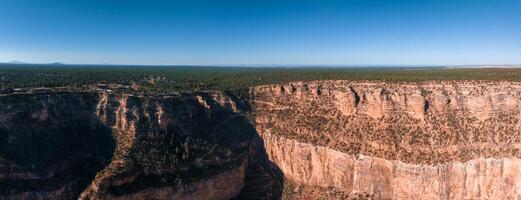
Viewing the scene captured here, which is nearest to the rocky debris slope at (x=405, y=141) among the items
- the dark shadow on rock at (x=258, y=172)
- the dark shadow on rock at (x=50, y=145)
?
the dark shadow on rock at (x=258, y=172)

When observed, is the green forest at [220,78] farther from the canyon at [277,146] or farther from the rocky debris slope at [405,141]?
the canyon at [277,146]

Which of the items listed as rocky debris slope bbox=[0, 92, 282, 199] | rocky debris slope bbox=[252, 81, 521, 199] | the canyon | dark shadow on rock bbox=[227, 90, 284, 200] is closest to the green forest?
dark shadow on rock bbox=[227, 90, 284, 200]

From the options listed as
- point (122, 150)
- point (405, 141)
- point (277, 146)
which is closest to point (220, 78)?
point (277, 146)

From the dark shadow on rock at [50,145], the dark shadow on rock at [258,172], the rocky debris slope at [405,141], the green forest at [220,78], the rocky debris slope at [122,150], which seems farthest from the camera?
the green forest at [220,78]

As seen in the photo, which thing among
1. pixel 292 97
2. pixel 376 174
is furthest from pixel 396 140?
pixel 292 97

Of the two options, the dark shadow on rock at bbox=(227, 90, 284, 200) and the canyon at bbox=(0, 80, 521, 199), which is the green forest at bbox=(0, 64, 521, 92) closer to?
the dark shadow on rock at bbox=(227, 90, 284, 200)

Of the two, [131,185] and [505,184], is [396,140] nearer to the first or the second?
[505,184]
